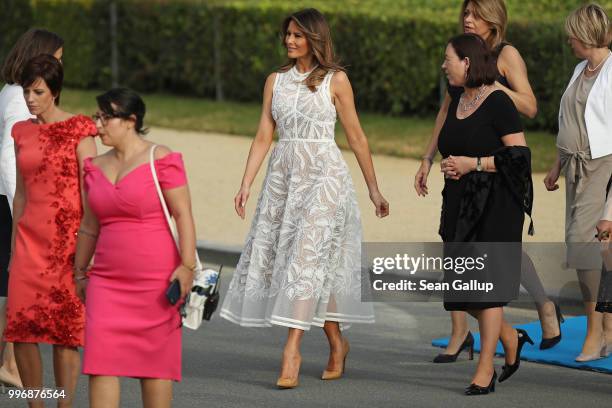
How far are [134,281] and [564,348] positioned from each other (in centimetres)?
361

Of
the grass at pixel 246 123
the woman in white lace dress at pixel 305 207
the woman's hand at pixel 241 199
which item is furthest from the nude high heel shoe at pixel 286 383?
the grass at pixel 246 123

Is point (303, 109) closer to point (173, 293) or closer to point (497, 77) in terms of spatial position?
point (497, 77)

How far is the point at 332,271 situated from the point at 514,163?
121 centimetres

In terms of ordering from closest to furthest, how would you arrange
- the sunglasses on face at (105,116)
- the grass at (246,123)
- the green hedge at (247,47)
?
the sunglasses on face at (105,116) → the grass at (246,123) → the green hedge at (247,47)

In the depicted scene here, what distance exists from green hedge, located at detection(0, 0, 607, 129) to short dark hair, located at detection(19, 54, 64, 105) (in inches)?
421

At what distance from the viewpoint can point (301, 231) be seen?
26.7 feet

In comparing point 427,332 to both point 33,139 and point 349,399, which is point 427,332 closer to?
point 349,399

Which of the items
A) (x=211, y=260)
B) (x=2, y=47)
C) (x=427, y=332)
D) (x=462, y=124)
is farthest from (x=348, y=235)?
(x=2, y=47)

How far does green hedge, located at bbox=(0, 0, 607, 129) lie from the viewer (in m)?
18.1

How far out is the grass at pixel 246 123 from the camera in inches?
695

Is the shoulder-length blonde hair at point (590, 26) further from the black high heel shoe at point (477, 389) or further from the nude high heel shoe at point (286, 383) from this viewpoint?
the nude high heel shoe at point (286, 383)

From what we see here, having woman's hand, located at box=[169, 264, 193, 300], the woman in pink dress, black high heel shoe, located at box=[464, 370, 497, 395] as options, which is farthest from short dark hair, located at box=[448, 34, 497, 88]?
woman's hand, located at box=[169, 264, 193, 300]

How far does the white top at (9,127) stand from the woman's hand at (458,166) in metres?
2.13

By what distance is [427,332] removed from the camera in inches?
380
